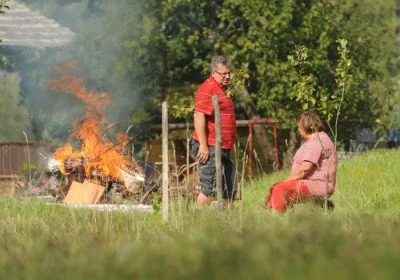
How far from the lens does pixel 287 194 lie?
9547 millimetres

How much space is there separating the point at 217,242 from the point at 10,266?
1.14 m

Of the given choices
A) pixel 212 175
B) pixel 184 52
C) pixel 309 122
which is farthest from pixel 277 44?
pixel 309 122

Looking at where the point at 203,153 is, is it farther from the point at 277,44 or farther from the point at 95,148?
the point at 277,44

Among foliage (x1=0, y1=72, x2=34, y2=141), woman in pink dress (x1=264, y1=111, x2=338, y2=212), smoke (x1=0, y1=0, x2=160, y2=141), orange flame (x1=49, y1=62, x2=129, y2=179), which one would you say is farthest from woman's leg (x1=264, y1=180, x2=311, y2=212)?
foliage (x1=0, y1=72, x2=34, y2=141)

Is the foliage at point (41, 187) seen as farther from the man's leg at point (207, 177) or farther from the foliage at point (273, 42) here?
the foliage at point (273, 42)

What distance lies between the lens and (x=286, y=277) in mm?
4742

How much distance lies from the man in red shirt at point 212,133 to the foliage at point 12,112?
992 centimetres

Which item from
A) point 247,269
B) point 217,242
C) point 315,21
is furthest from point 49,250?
point 315,21

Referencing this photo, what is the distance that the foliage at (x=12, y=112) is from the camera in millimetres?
20391

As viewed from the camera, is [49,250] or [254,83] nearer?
[49,250]

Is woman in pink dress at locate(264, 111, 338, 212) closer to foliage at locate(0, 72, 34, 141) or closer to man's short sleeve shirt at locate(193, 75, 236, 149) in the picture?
man's short sleeve shirt at locate(193, 75, 236, 149)

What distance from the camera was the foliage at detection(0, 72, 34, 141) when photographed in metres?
20.4

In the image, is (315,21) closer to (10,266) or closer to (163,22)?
(163,22)

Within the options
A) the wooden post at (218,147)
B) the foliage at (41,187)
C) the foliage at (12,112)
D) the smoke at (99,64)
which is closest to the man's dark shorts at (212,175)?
the wooden post at (218,147)
